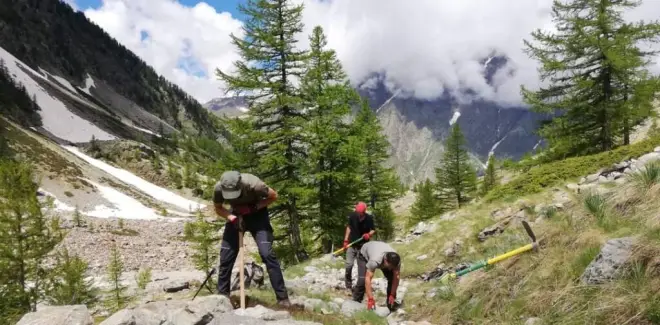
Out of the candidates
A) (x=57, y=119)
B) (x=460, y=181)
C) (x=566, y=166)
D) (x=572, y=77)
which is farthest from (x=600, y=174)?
(x=57, y=119)

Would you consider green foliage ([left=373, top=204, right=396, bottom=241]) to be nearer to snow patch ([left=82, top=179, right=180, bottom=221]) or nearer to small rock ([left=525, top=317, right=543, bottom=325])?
small rock ([left=525, top=317, right=543, bottom=325])

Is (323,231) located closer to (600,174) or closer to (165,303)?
(600,174)

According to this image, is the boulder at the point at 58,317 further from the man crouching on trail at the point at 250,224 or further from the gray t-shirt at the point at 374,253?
Answer: the gray t-shirt at the point at 374,253

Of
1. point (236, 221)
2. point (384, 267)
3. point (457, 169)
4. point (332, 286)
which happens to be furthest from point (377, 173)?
point (236, 221)

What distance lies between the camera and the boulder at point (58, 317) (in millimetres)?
5152

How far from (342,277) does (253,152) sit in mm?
6562

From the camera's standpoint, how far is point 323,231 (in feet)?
60.2

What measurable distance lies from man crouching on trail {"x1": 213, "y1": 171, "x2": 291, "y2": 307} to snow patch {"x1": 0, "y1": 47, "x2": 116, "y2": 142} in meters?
111

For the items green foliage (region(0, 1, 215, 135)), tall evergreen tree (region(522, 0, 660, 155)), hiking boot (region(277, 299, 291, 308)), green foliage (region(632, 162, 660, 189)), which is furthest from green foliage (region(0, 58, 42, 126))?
green foliage (region(632, 162, 660, 189))

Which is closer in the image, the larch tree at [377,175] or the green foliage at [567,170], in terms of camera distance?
the green foliage at [567,170]

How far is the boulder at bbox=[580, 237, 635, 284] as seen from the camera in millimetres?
4605

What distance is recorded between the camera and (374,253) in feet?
27.9

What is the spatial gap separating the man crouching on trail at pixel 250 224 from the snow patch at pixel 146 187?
236 feet

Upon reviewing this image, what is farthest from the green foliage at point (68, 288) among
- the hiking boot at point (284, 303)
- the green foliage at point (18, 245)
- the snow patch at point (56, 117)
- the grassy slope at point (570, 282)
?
the snow patch at point (56, 117)
